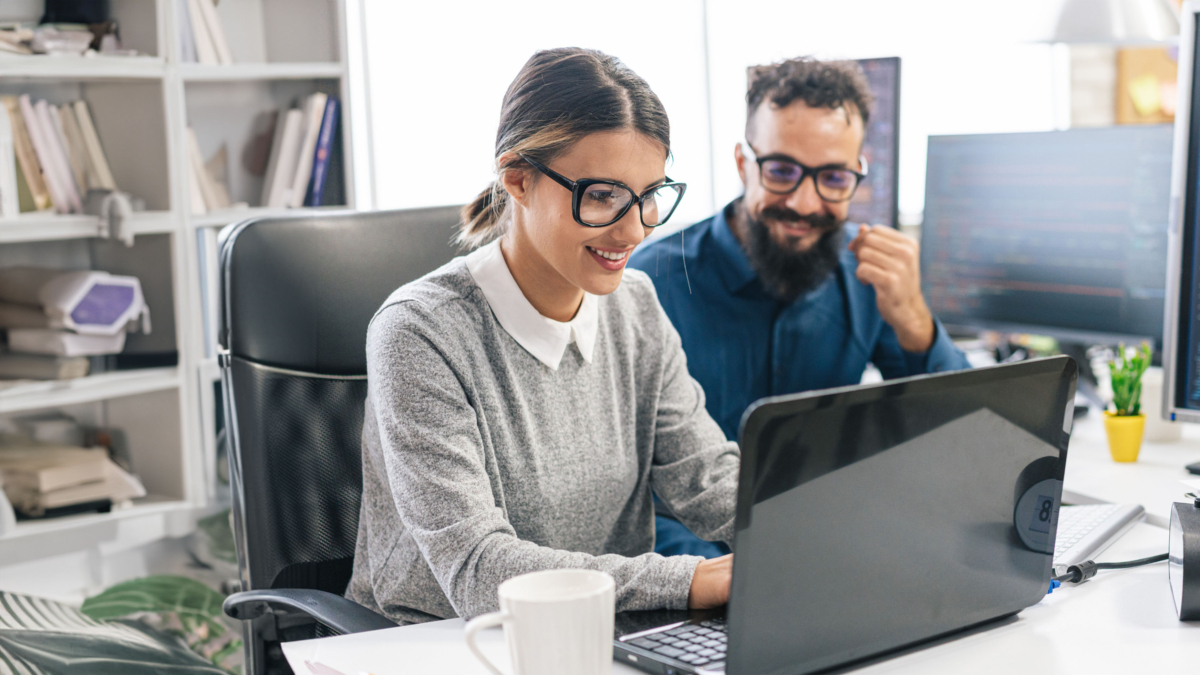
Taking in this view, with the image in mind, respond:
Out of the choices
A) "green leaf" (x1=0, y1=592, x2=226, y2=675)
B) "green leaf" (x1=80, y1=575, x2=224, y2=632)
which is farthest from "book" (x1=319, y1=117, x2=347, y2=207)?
"green leaf" (x1=0, y1=592, x2=226, y2=675)

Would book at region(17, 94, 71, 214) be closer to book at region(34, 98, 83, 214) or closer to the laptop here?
book at region(34, 98, 83, 214)

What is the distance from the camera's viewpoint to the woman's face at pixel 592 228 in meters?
1.07

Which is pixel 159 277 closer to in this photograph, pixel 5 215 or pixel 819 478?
pixel 5 215

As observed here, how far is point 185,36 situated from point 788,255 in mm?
1452

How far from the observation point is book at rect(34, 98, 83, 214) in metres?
2.13

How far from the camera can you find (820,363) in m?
1.72

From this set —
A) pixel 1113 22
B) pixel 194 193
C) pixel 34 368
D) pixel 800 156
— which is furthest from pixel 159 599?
pixel 1113 22

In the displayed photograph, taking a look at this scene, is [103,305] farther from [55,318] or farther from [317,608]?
[317,608]

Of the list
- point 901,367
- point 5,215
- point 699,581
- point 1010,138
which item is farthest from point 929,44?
point 699,581

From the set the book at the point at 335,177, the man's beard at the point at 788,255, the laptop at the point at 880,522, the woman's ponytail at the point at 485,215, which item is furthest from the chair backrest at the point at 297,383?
the book at the point at 335,177

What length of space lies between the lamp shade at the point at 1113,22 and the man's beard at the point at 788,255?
58 cm

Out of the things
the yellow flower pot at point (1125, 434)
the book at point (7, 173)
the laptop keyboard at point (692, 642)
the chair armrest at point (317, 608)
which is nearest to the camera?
the laptop keyboard at point (692, 642)

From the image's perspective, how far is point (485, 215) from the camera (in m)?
1.25

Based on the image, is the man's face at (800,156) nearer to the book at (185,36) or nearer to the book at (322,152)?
the book at (322,152)
